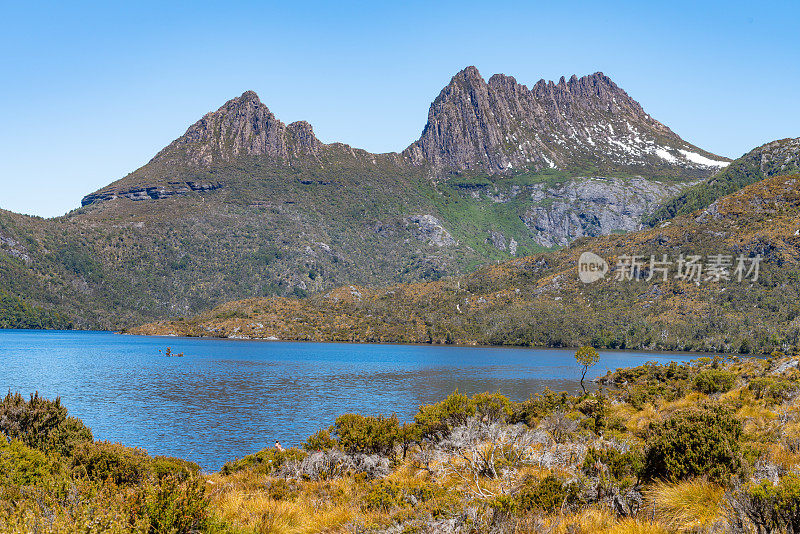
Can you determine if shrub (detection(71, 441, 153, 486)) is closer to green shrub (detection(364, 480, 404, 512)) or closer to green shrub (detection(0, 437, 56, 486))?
green shrub (detection(0, 437, 56, 486))

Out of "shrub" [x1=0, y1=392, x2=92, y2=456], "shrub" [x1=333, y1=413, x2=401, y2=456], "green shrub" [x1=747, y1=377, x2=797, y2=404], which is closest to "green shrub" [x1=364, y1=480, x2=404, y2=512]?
"shrub" [x1=333, y1=413, x2=401, y2=456]

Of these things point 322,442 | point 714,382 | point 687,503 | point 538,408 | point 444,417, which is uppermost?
point 687,503

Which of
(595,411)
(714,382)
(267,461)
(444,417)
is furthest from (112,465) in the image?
(714,382)

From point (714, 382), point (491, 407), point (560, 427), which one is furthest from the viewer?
point (714, 382)

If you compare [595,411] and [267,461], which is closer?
[267,461]

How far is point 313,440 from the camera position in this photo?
70.7 feet

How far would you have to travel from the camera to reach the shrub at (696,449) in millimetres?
10984

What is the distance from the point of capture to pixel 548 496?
1038 centimetres

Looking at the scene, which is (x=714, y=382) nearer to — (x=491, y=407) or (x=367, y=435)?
(x=491, y=407)

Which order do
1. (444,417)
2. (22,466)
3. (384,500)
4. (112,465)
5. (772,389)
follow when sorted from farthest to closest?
(772,389), (444,417), (112,465), (22,466), (384,500)

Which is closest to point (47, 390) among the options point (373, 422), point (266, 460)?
point (266, 460)

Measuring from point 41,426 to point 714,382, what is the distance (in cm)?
4083

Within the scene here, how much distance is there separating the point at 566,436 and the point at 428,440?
6228 millimetres

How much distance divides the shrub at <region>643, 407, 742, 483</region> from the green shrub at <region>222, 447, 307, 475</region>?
12375 mm
